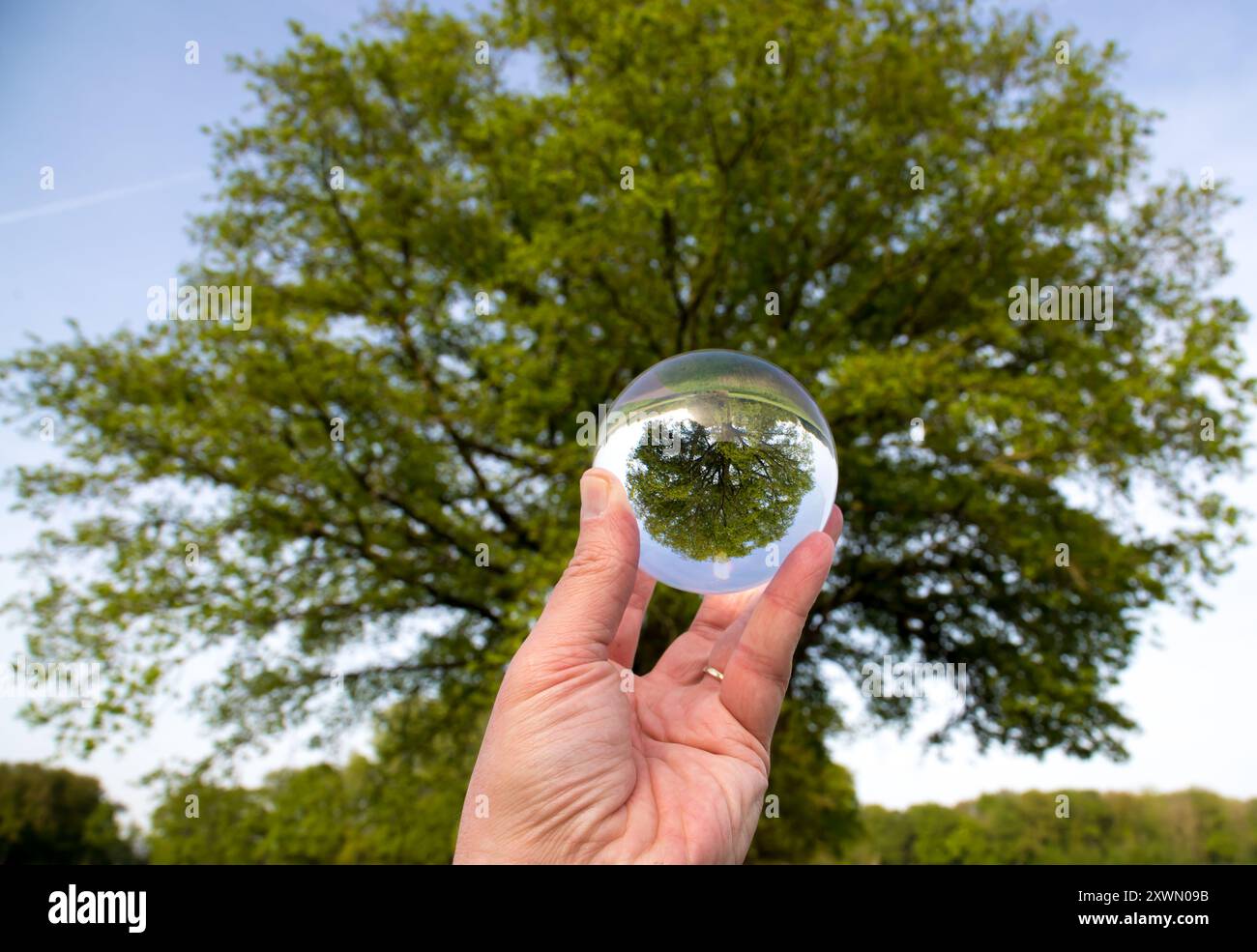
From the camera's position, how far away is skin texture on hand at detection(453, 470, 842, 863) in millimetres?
2949

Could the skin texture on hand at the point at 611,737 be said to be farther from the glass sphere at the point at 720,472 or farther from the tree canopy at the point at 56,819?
the tree canopy at the point at 56,819

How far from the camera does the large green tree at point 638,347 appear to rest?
45.6 ft

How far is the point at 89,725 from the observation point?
513 inches

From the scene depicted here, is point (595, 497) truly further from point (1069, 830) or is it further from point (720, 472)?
point (1069, 830)

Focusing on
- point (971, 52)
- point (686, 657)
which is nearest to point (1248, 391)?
point (971, 52)

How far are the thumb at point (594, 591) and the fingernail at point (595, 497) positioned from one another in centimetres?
8

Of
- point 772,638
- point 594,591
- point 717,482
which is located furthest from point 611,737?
point 717,482

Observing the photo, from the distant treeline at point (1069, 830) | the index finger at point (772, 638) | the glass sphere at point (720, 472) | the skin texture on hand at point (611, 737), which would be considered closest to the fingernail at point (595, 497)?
the skin texture on hand at point (611, 737)

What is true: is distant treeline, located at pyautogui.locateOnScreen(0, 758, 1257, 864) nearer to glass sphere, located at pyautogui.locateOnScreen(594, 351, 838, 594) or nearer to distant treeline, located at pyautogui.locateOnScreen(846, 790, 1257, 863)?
distant treeline, located at pyautogui.locateOnScreen(846, 790, 1257, 863)

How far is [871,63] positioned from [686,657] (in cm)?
1446
